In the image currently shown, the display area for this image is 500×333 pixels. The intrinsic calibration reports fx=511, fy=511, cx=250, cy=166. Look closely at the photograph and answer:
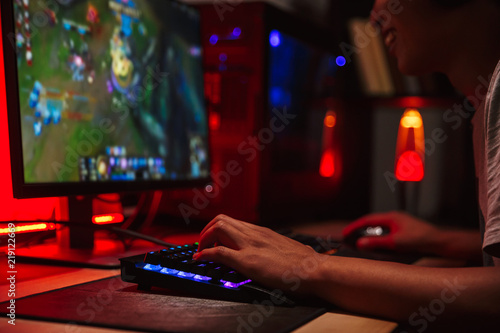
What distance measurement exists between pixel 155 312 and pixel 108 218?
543 mm

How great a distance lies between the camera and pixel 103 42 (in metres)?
0.90

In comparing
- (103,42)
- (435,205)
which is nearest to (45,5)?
(103,42)

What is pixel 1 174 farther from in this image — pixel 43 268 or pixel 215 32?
pixel 215 32

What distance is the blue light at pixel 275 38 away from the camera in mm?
1278

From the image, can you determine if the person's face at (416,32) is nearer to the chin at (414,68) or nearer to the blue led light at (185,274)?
the chin at (414,68)

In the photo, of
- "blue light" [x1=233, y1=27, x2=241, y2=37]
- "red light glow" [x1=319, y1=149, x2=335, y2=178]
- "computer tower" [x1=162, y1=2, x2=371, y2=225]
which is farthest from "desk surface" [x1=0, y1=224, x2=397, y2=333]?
"red light glow" [x1=319, y1=149, x2=335, y2=178]

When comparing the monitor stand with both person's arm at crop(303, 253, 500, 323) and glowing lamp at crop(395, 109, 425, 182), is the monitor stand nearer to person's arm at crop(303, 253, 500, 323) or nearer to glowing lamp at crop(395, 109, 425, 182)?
person's arm at crop(303, 253, 500, 323)

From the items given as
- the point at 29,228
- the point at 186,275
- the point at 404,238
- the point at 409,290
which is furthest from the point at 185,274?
the point at 404,238

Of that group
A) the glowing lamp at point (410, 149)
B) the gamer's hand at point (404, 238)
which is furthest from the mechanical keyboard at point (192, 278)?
the glowing lamp at point (410, 149)

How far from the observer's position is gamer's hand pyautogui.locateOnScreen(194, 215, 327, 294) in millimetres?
585

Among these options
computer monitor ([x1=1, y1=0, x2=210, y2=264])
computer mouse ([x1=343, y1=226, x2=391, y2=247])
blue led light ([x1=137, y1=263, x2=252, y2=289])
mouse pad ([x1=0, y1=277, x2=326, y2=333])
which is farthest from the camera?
computer mouse ([x1=343, y1=226, x2=391, y2=247])

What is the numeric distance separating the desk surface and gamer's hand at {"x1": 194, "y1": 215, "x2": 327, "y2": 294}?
0.06 metres

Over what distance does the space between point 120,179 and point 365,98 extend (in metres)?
1.02

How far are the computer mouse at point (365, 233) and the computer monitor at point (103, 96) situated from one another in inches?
13.8
